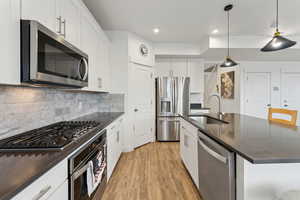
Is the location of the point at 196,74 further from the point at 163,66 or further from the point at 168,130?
the point at 168,130

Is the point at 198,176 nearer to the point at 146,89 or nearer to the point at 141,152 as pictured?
the point at 141,152

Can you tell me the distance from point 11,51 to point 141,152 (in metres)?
2.85

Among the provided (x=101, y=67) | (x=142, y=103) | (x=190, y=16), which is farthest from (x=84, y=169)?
(x=190, y=16)

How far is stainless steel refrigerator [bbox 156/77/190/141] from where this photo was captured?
4.06 meters

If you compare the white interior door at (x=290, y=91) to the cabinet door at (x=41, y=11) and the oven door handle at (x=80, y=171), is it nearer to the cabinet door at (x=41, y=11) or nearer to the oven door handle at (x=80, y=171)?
the oven door handle at (x=80, y=171)

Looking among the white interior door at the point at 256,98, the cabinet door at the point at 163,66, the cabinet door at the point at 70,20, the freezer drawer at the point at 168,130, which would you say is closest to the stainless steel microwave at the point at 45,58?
the cabinet door at the point at 70,20

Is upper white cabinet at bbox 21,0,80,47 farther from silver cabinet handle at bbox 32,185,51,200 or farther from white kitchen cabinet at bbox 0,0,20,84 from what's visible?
silver cabinet handle at bbox 32,185,51,200

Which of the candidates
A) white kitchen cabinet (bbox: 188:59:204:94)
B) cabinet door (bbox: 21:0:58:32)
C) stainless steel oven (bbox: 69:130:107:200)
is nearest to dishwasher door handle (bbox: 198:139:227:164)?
stainless steel oven (bbox: 69:130:107:200)

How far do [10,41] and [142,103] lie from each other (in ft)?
9.50

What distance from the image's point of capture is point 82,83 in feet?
5.48

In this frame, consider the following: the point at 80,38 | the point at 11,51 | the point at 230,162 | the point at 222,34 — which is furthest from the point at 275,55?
the point at 11,51

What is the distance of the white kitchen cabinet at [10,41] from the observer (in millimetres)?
826

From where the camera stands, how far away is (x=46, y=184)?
774 mm

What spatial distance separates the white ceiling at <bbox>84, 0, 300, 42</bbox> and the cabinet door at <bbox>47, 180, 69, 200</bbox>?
242 cm
